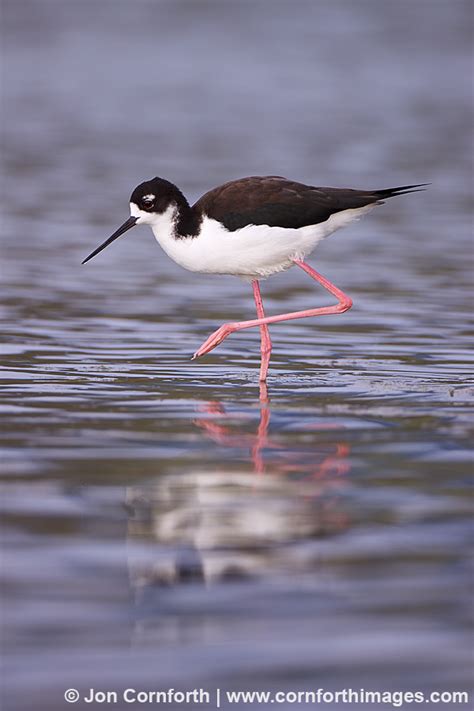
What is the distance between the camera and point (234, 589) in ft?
16.7

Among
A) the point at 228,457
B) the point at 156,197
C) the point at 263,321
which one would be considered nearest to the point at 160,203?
the point at 156,197

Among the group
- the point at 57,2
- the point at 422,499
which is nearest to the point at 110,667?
the point at 422,499

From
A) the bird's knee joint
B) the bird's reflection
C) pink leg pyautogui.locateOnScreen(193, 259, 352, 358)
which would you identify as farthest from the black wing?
the bird's reflection

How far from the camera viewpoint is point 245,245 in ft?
31.8

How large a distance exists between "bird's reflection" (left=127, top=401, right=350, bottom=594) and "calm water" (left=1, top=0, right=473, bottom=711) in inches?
0.6

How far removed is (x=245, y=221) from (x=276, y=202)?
26 centimetres

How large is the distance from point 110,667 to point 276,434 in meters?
3.20

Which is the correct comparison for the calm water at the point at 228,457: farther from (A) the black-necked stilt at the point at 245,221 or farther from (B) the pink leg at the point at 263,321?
(A) the black-necked stilt at the point at 245,221

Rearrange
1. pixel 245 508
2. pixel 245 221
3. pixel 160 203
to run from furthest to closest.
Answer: pixel 160 203 < pixel 245 221 < pixel 245 508

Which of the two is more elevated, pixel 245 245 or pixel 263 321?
pixel 245 245

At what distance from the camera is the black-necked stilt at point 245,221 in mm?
9594

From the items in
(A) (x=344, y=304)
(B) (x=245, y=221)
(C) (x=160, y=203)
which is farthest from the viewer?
(A) (x=344, y=304)

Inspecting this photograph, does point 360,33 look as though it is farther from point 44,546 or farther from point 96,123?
point 44,546

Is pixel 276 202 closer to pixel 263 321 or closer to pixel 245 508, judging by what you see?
pixel 263 321
